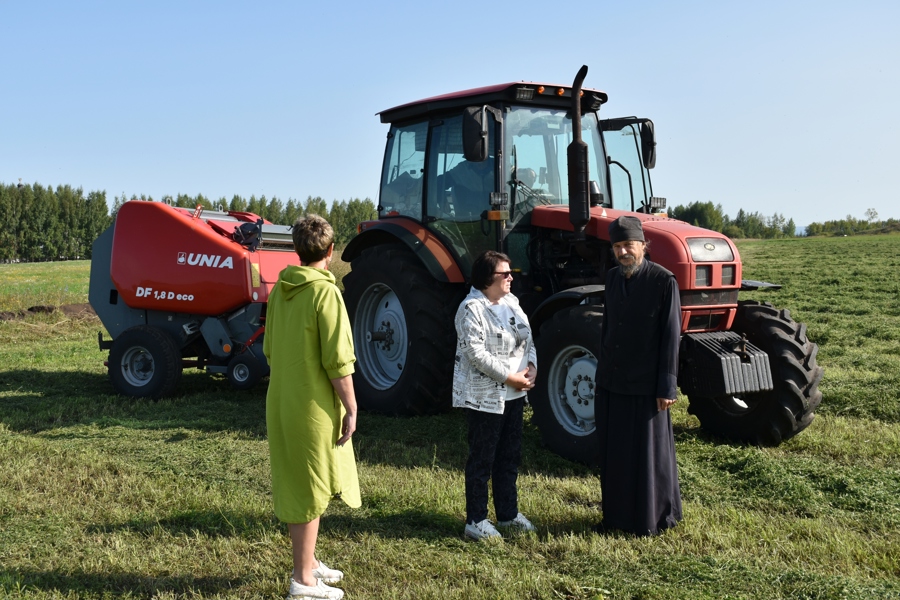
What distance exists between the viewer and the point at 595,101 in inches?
269

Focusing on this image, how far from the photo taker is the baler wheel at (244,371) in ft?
26.6

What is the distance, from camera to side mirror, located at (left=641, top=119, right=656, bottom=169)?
22.3 feet

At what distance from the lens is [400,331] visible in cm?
740

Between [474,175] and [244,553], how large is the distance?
12.2 ft

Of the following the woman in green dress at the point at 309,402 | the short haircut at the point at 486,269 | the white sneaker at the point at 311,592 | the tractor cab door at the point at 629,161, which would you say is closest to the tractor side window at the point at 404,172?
the tractor cab door at the point at 629,161

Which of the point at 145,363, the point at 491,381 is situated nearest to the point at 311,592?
the point at 491,381

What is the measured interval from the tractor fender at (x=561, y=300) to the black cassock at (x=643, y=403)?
4.06ft

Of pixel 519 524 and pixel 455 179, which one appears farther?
pixel 455 179

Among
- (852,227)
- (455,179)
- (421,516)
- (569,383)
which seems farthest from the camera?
(852,227)

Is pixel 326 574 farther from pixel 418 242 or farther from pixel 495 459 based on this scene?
pixel 418 242

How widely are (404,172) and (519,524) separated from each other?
408 cm

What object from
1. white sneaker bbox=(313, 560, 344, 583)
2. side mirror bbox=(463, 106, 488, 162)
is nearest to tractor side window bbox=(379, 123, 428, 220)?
side mirror bbox=(463, 106, 488, 162)

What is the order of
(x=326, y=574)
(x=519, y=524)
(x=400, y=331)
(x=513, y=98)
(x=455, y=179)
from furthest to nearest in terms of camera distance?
(x=400, y=331), (x=455, y=179), (x=513, y=98), (x=519, y=524), (x=326, y=574)

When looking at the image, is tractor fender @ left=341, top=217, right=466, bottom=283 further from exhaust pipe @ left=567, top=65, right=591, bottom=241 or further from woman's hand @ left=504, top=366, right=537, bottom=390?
woman's hand @ left=504, top=366, right=537, bottom=390
